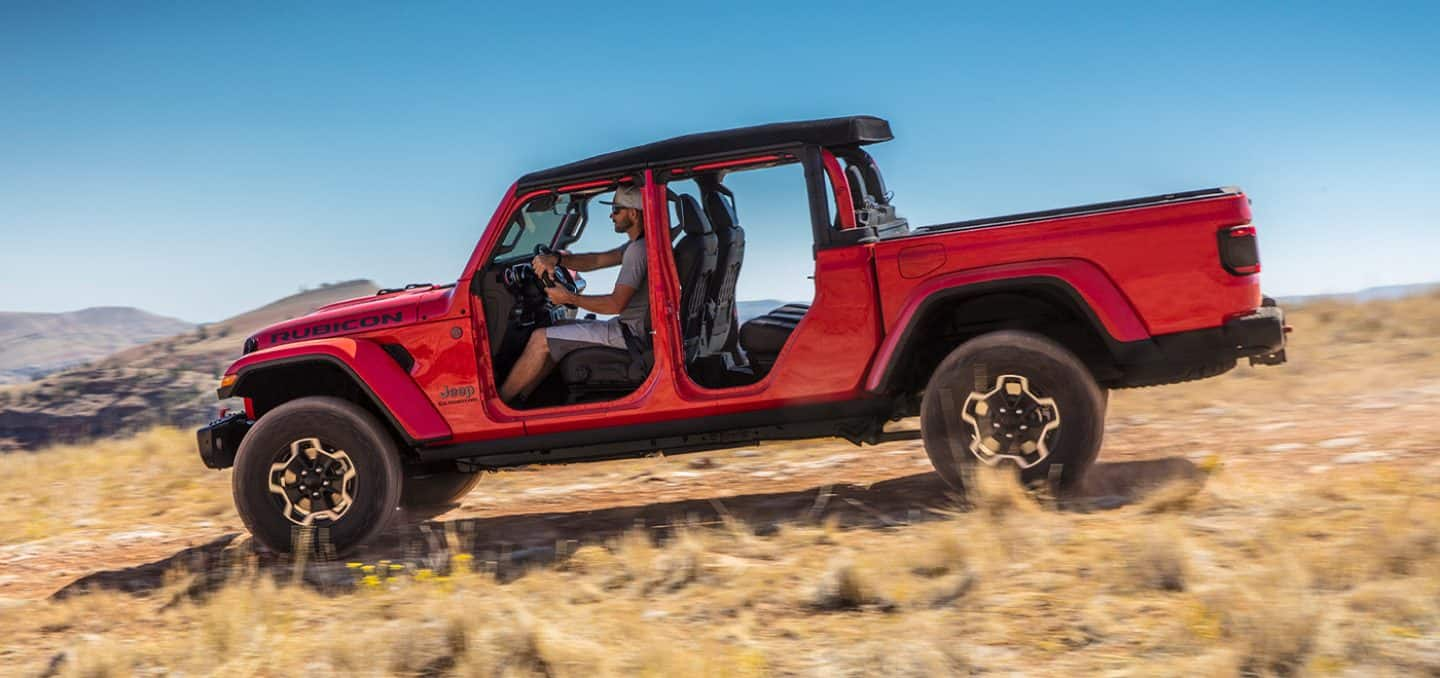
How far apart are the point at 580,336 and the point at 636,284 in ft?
1.33

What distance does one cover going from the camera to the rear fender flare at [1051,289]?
5.10 meters

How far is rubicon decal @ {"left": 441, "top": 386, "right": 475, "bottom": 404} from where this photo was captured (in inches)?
231

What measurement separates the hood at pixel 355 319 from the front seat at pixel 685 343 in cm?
76

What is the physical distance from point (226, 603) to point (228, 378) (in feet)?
5.57

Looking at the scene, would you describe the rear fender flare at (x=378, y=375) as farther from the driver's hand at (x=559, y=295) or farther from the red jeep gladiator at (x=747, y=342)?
the driver's hand at (x=559, y=295)

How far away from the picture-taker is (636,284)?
229 inches

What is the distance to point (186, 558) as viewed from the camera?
248 inches

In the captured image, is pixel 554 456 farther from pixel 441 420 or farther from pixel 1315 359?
pixel 1315 359

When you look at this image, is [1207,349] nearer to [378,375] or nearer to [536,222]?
[536,222]

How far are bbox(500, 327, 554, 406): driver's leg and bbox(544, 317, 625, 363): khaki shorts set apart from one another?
0.12ft

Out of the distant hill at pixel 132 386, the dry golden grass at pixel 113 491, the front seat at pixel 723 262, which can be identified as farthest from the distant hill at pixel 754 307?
the distant hill at pixel 132 386

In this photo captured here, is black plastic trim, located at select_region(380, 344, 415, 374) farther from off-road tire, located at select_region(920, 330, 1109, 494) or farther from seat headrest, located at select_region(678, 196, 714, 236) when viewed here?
Result: off-road tire, located at select_region(920, 330, 1109, 494)

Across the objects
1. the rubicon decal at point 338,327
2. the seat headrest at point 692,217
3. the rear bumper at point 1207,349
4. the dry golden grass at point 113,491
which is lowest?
the dry golden grass at point 113,491

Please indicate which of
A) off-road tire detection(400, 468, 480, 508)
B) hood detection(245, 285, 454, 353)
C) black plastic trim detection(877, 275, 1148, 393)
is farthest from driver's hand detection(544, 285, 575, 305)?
black plastic trim detection(877, 275, 1148, 393)
